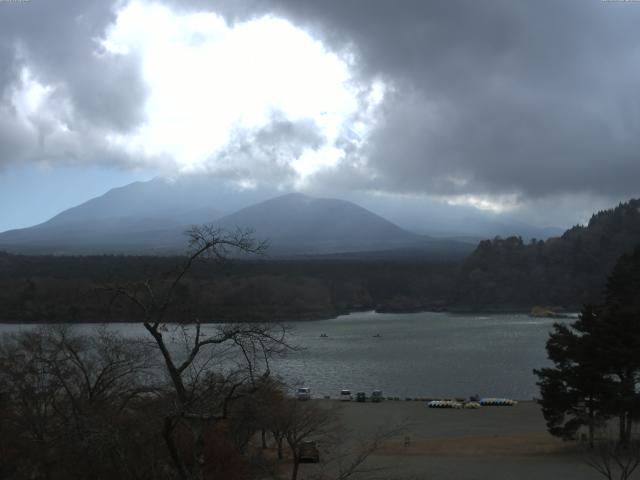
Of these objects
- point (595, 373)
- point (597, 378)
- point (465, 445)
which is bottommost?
point (465, 445)

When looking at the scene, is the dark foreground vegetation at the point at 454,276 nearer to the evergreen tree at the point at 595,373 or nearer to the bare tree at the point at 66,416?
the evergreen tree at the point at 595,373

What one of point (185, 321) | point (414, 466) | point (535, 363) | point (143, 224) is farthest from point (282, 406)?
point (143, 224)

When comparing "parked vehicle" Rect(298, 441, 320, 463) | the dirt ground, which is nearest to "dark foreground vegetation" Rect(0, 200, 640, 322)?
the dirt ground

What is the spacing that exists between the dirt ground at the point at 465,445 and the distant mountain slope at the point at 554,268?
5017cm

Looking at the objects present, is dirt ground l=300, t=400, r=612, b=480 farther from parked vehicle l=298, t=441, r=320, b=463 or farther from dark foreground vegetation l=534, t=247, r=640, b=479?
dark foreground vegetation l=534, t=247, r=640, b=479

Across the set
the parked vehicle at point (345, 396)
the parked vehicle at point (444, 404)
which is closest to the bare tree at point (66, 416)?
the parked vehicle at point (444, 404)

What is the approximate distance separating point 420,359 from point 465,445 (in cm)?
1785

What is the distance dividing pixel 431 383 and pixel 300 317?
33147mm

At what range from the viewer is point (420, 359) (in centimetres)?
3278

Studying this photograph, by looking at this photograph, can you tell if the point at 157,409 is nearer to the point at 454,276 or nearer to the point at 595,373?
the point at 595,373

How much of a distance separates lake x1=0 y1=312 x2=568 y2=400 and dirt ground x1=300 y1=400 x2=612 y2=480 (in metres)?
3.39

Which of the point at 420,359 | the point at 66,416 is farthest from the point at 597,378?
the point at 420,359

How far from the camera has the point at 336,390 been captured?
83.1 ft

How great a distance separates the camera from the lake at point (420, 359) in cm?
2550
